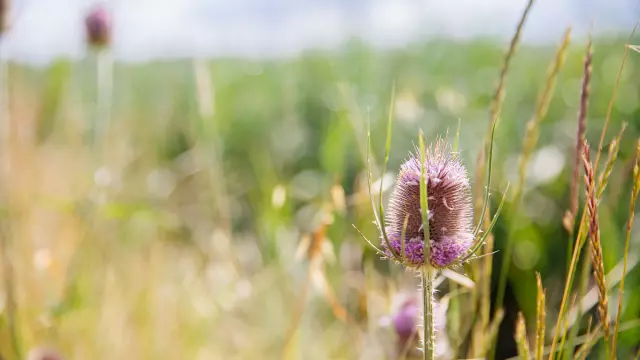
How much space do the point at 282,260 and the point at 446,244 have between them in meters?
1.08

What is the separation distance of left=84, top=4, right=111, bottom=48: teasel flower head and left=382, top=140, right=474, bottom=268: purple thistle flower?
1.77m

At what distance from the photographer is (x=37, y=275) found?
194cm

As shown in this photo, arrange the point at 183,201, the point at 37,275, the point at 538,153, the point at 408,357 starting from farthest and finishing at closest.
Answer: the point at 183,201 → the point at 538,153 → the point at 37,275 → the point at 408,357

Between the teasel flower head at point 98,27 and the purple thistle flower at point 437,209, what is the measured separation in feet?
5.80

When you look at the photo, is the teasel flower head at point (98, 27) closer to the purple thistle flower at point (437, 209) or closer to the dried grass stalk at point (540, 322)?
the purple thistle flower at point (437, 209)

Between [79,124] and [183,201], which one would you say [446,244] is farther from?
[183,201]

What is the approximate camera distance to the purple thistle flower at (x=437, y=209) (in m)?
0.70

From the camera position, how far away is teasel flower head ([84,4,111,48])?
7.45 feet

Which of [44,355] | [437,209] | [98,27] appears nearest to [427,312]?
[437,209]

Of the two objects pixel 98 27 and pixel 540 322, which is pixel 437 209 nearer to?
pixel 540 322

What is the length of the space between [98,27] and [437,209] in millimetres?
1860

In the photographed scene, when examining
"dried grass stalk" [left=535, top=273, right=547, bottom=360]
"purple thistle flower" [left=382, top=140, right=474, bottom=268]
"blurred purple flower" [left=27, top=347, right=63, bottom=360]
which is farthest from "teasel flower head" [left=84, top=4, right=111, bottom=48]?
"dried grass stalk" [left=535, top=273, right=547, bottom=360]

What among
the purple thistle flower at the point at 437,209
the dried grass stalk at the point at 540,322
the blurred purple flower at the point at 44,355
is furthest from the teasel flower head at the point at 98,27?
the dried grass stalk at the point at 540,322

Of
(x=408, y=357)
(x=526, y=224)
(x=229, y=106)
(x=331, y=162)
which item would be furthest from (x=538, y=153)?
(x=229, y=106)
